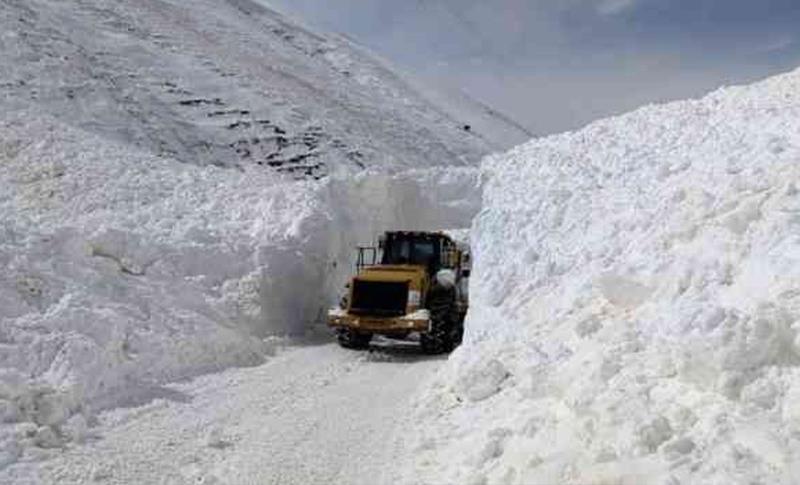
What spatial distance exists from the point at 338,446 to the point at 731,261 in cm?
448

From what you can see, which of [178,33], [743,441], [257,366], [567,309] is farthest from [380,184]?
[178,33]

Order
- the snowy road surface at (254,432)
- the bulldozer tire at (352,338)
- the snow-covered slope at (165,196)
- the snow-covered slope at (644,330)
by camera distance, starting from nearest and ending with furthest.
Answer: the snow-covered slope at (644,330)
the snowy road surface at (254,432)
the snow-covered slope at (165,196)
the bulldozer tire at (352,338)

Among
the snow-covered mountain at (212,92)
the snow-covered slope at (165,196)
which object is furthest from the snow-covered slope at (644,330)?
the snow-covered mountain at (212,92)

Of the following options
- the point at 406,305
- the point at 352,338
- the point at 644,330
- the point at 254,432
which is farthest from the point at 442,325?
the point at 644,330

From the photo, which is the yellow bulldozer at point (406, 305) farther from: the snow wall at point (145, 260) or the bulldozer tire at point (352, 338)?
the snow wall at point (145, 260)

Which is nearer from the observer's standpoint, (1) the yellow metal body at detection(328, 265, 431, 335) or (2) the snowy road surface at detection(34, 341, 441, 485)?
(2) the snowy road surface at detection(34, 341, 441, 485)

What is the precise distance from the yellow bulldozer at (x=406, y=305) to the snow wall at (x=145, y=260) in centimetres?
184

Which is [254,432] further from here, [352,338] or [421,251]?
[421,251]

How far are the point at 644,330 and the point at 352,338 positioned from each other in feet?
32.0

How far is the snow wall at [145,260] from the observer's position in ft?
38.5

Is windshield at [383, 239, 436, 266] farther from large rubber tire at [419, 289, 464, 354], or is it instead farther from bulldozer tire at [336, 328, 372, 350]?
bulldozer tire at [336, 328, 372, 350]

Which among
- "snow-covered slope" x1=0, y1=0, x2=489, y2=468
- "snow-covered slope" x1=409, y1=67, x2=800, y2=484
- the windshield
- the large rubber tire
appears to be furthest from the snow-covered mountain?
"snow-covered slope" x1=409, y1=67, x2=800, y2=484

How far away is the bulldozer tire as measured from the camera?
1773 centimetres

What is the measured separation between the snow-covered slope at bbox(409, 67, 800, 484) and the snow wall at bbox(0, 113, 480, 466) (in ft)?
14.0
